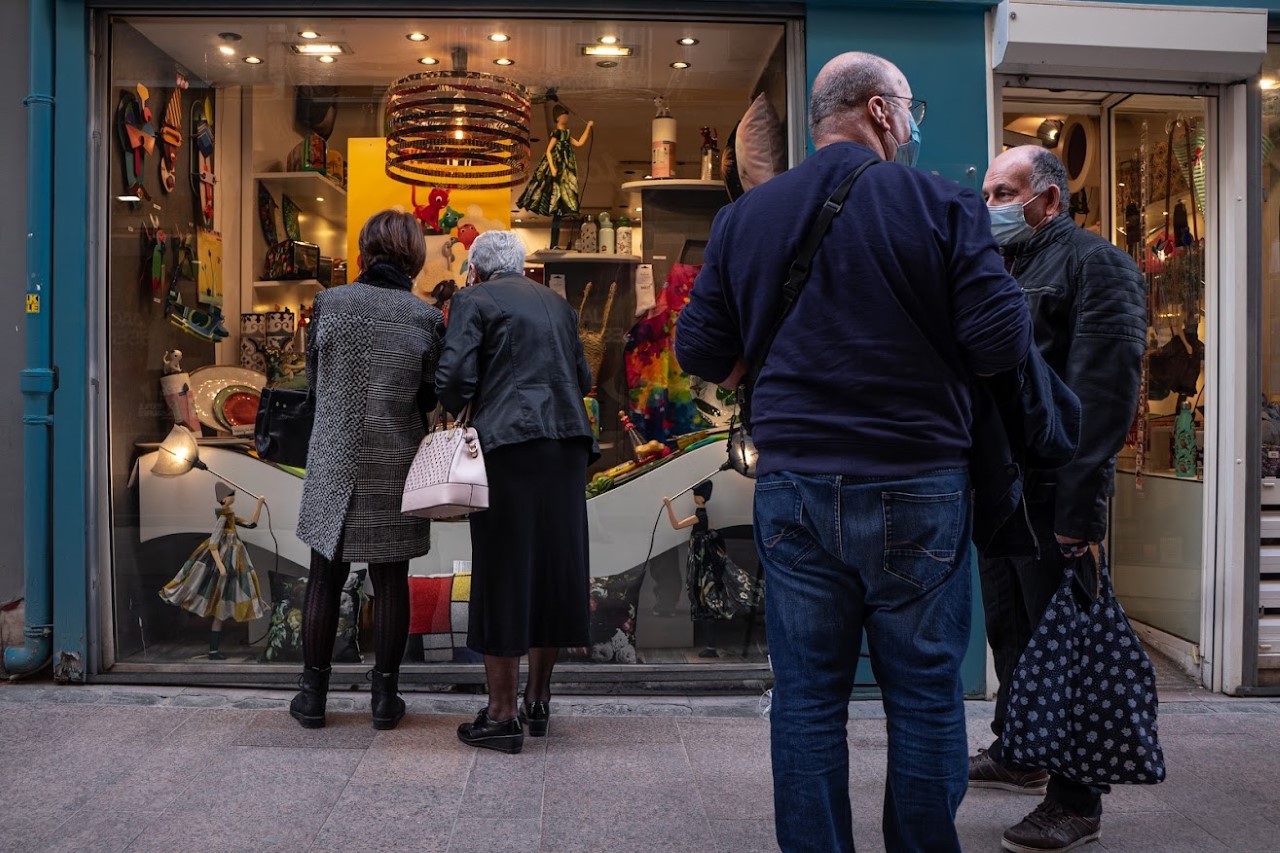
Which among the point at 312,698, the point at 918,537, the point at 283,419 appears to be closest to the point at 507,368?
the point at 283,419

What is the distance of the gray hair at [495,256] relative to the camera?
418cm

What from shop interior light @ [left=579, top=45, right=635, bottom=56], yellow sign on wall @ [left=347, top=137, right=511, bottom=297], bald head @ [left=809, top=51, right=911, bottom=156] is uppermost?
shop interior light @ [left=579, top=45, right=635, bottom=56]

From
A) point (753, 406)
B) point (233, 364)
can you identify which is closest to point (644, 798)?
point (753, 406)

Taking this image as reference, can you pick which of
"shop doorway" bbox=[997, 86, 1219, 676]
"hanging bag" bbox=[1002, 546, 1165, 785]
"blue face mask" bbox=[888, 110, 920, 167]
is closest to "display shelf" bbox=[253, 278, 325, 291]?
"shop doorway" bbox=[997, 86, 1219, 676]

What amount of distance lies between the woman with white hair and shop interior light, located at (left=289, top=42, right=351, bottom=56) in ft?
5.20

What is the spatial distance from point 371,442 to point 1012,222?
227cm

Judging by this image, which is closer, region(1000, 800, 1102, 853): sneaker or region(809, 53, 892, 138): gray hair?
region(809, 53, 892, 138): gray hair

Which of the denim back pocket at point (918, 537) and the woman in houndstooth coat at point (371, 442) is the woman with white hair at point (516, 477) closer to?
the woman in houndstooth coat at point (371, 442)

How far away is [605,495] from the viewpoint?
513cm

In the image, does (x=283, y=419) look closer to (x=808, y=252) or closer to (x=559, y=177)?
(x=559, y=177)

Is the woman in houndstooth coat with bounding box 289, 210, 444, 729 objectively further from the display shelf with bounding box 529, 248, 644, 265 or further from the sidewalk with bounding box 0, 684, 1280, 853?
the display shelf with bounding box 529, 248, 644, 265

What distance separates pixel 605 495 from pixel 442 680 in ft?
3.40

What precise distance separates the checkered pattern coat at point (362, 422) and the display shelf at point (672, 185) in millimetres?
1350

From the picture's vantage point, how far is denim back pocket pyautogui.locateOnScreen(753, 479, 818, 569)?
2391 millimetres
